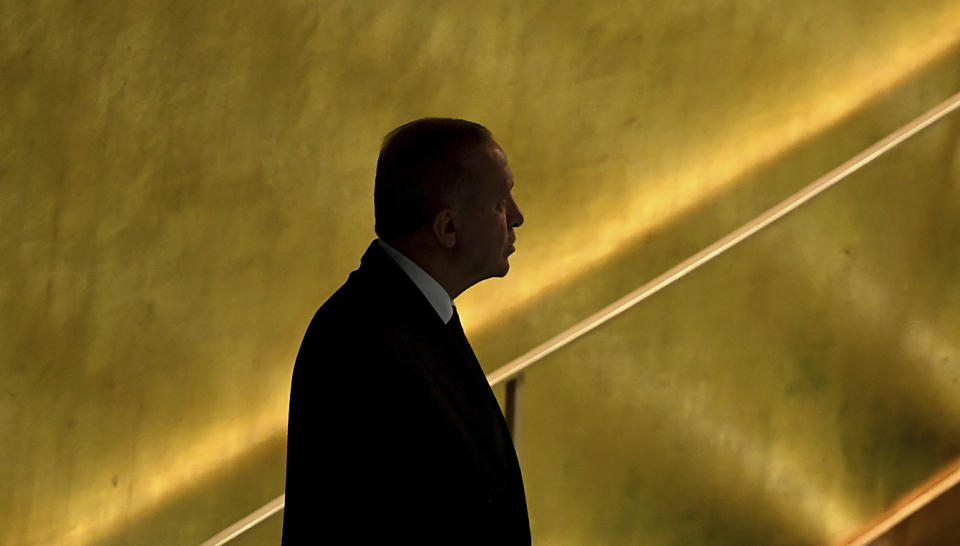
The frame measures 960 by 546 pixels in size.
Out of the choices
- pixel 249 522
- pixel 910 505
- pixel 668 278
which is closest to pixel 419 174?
pixel 249 522

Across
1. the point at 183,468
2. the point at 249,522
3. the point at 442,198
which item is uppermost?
the point at 442,198

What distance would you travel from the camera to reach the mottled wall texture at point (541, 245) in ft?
6.61

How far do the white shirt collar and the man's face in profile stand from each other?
4 cm

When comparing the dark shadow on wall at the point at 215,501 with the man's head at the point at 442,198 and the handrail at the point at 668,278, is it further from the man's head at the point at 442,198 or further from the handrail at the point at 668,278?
the man's head at the point at 442,198

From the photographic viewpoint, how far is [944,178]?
2.27m

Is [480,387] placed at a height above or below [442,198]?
below

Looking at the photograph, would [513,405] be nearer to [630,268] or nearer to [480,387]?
[630,268]

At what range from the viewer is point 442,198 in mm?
1171

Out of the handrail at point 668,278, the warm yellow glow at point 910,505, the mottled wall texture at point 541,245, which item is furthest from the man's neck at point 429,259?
the warm yellow glow at point 910,505

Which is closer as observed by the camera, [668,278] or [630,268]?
[668,278]

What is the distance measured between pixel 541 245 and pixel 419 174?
1.22 metres

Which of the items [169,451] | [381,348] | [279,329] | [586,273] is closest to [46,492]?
[169,451]

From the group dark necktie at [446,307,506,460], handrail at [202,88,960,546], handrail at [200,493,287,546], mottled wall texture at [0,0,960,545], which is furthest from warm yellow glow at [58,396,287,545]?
dark necktie at [446,307,506,460]

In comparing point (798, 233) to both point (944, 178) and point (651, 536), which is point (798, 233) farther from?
point (651, 536)
